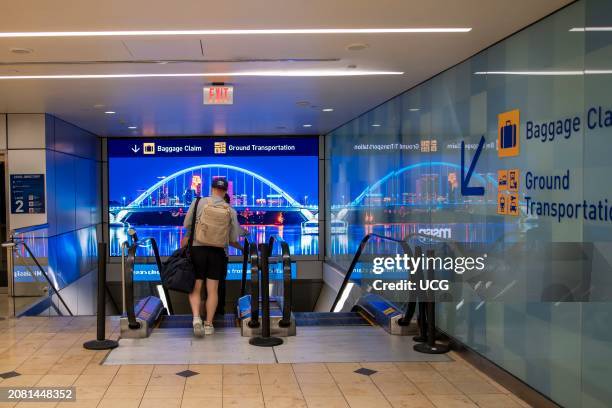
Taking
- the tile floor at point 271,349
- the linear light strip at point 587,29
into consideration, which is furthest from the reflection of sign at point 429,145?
the linear light strip at point 587,29

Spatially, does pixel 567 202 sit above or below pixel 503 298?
above

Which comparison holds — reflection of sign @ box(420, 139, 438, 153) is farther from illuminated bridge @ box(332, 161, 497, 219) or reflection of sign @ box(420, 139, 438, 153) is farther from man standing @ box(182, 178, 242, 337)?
man standing @ box(182, 178, 242, 337)

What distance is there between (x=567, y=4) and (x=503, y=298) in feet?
7.22

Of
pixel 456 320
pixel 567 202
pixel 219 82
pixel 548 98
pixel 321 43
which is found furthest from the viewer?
pixel 219 82

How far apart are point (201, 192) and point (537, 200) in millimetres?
10317

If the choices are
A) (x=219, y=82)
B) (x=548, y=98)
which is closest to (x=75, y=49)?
(x=219, y=82)

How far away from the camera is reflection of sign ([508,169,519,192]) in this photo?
4.46m

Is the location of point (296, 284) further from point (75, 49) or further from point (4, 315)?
point (75, 49)

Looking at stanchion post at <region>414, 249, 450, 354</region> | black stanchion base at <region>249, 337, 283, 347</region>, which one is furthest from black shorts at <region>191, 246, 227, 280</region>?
stanchion post at <region>414, 249, 450, 354</region>

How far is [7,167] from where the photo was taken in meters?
9.12

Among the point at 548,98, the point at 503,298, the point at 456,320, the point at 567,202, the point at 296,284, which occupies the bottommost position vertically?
the point at 296,284

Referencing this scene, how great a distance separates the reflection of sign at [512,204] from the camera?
4.43m

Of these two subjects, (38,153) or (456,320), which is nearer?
(456,320)

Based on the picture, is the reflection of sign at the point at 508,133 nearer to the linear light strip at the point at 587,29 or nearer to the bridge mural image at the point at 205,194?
the linear light strip at the point at 587,29
